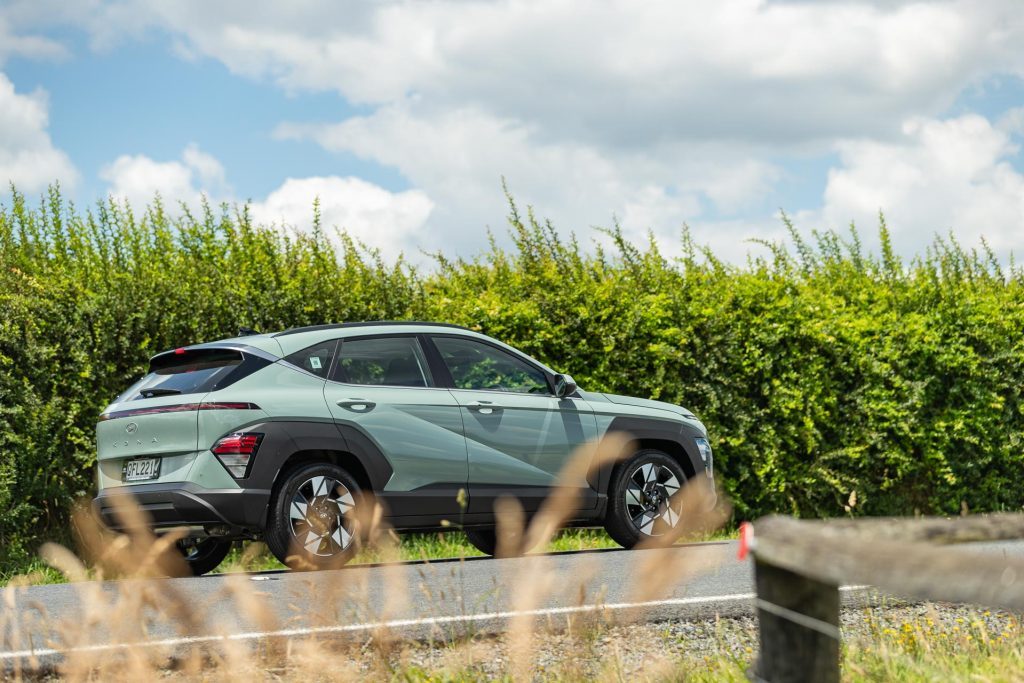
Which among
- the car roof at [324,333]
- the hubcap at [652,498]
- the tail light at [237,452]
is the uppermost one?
the car roof at [324,333]

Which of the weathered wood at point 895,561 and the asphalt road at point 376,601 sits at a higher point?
the weathered wood at point 895,561

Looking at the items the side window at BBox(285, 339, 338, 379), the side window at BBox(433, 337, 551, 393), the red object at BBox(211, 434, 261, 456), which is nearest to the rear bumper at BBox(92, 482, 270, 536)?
the red object at BBox(211, 434, 261, 456)

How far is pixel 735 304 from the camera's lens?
512 inches

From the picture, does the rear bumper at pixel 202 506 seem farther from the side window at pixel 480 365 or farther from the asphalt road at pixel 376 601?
the side window at pixel 480 365

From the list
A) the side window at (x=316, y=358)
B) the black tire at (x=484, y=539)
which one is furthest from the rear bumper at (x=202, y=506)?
the black tire at (x=484, y=539)

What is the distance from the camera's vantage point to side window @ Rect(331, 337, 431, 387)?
9164 mm

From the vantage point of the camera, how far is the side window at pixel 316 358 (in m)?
8.98

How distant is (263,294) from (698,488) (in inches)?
340

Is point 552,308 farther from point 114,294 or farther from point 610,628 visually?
point 610,628

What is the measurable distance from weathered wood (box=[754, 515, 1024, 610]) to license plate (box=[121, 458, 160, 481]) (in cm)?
654

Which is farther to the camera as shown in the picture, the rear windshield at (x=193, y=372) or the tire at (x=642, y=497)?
the tire at (x=642, y=497)

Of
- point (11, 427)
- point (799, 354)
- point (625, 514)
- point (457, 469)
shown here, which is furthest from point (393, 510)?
point (799, 354)

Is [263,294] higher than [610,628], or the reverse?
[263,294]

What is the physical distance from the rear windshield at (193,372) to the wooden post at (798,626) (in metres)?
6.44
